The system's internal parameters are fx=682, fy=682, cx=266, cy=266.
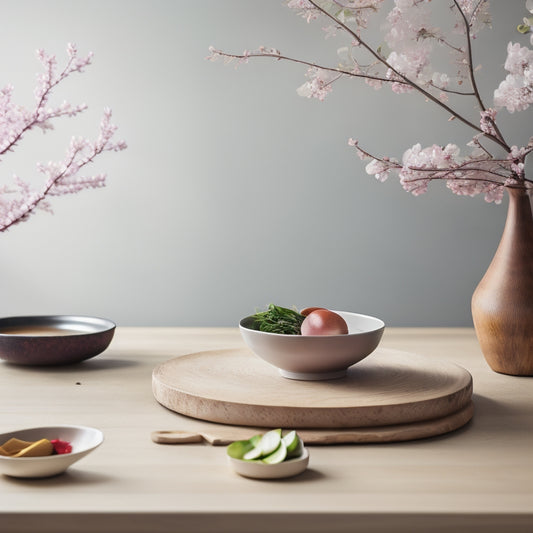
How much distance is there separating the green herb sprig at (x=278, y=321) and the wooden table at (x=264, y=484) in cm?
21

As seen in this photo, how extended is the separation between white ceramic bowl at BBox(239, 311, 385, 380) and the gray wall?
0.94 meters

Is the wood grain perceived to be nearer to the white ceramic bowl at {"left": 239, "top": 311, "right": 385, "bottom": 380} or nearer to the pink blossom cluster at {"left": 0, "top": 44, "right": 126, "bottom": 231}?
the white ceramic bowl at {"left": 239, "top": 311, "right": 385, "bottom": 380}

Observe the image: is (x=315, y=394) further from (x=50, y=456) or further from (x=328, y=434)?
(x=50, y=456)

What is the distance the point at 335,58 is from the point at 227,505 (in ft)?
4.86

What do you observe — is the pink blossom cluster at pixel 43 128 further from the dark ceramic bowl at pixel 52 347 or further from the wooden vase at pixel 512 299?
the wooden vase at pixel 512 299

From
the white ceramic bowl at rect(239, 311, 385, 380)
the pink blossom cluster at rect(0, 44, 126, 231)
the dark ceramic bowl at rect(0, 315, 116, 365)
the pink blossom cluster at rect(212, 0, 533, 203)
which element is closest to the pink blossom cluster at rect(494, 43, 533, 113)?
the pink blossom cluster at rect(212, 0, 533, 203)

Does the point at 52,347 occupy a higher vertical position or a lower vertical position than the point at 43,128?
lower

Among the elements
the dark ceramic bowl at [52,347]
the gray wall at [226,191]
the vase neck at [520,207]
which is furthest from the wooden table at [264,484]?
the gray wall at [226,191]

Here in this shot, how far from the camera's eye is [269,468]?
71cm

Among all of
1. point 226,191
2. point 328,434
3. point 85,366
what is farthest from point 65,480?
point 226,191

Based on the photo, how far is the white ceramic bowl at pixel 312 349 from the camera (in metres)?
0.97

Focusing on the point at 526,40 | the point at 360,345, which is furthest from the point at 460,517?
the point at 526,40

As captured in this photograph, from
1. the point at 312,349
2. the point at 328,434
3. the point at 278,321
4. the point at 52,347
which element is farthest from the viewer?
the point at 52,347

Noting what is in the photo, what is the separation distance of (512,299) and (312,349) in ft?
1.35
